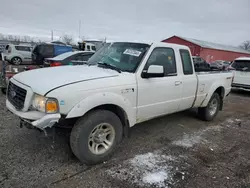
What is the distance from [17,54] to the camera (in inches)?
673

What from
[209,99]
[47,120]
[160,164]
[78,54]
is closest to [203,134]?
[209,99]

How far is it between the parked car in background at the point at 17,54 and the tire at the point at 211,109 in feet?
53.3

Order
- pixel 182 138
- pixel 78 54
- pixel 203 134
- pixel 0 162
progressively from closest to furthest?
1. pixel 0 162
2. pixel 182 138
3. pixel 203 134
4. pixel 78 54

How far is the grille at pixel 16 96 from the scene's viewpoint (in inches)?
112

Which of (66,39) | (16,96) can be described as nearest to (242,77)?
(16,96)

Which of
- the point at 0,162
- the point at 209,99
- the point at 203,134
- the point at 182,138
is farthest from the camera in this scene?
the point at 209,99

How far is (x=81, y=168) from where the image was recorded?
299 cm

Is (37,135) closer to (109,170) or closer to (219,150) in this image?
(109,170)

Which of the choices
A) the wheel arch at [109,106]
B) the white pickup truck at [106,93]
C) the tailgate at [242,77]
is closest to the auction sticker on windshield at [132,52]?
the white pickup truck at [106,93]

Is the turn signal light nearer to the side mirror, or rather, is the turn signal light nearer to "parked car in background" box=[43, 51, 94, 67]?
the side mirror

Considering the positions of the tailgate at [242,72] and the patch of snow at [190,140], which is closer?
the patch of snow at [190,140]

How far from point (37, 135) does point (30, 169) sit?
3.73 ft

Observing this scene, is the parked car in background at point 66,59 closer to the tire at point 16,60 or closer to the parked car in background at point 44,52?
the parked car in background at point 44,52

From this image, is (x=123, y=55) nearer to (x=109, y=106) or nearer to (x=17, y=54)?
(x=109, y=106)
